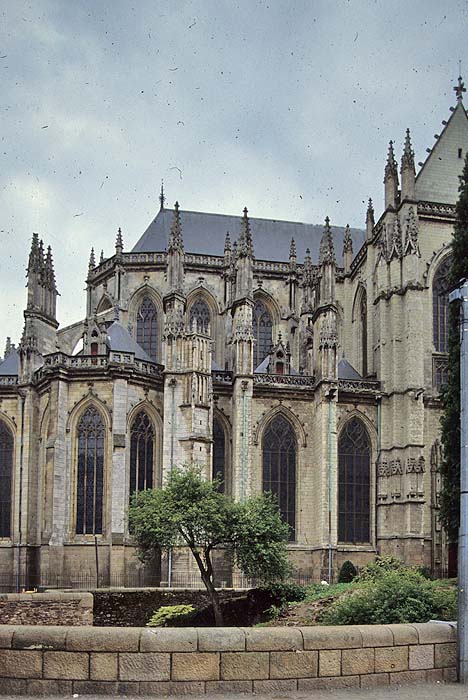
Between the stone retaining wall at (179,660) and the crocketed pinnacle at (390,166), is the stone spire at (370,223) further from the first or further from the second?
the stone retaining wall at (179,660)

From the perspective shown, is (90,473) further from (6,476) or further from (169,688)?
(169,688)

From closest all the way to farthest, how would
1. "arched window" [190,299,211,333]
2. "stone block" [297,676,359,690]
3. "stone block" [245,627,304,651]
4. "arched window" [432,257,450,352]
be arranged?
"stone block" [245,627,304,651] → "stone block" [297,676,359,690] → "arched window" [432,257,450,352] → "arched window" [190,299,211,333]

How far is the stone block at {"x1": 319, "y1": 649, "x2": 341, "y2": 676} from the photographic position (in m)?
9.59

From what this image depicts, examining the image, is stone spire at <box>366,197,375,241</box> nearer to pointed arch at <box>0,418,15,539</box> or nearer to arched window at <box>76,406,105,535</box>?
arched window at <box>76,406,105,535</box>

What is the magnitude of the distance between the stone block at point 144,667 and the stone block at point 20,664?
0.89m

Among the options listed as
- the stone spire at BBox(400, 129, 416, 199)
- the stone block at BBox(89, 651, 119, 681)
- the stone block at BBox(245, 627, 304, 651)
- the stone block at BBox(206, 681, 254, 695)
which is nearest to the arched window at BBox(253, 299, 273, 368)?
the stone spire at BBox(400, 129, 416, 199)

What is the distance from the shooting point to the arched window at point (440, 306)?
4259cm

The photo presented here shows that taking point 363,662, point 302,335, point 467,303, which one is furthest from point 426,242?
point 363,662

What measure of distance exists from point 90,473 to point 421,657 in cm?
2834

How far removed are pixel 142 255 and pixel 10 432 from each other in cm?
1353

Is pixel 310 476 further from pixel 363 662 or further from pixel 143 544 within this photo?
pixel 363 662

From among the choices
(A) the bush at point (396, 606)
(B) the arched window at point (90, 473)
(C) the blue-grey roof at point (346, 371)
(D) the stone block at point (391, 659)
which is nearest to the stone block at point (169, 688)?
(D) the stone block at point (391, 659)

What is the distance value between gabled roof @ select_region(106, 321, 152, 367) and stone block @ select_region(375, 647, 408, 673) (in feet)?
98.4

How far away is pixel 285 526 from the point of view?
101ft
